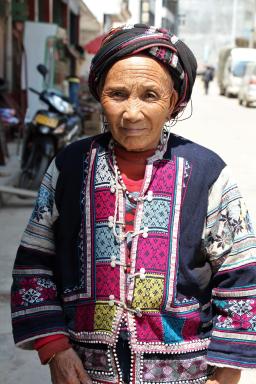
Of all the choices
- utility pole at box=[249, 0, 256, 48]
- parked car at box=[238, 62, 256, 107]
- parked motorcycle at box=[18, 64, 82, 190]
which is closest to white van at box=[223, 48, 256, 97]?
parked car at box=[238, 62, 256, 107]

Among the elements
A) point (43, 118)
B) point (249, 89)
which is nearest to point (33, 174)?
point (43, 118)

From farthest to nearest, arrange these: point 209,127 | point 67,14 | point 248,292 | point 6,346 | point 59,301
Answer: point 67,14 < point 209,127 < point 6,346 < point 59,301 < point 248,292

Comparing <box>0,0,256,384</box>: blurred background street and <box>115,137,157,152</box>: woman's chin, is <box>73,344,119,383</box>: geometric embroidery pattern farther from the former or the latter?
<box>0,0,256,384</box>: blurred background street

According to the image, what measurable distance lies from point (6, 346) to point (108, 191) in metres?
2.06

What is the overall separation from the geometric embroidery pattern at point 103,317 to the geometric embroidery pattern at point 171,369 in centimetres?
13

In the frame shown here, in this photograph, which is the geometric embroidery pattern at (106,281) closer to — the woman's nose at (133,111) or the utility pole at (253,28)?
the woman's nose at (133,111)

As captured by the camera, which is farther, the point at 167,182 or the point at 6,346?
the point at 6,346

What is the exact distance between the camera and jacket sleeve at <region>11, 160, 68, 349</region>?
5.66 feet

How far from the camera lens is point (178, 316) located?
1.68m

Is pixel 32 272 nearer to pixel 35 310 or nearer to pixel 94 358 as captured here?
pixel 35 310

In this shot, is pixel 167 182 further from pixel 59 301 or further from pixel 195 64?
pixel 59 301

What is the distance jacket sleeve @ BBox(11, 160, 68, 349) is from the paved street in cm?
154

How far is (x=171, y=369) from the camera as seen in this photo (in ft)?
5.57

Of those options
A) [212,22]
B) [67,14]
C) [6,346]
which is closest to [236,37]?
[212,22]
